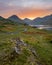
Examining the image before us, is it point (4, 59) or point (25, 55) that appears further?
point (25, 55)

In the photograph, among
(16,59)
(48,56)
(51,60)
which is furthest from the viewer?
(48,56)

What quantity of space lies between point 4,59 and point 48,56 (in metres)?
10.0

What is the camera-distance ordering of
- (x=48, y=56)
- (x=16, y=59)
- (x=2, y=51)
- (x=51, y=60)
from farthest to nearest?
(x=48, y=56) < (x=51, y=60) < (x=2, y=51) < (x=16, y=59)

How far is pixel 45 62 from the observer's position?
2734 centimetres

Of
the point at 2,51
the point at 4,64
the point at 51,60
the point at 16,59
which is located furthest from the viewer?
the point at 51,60

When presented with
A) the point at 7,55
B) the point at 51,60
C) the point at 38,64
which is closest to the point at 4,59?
the point at 7,55

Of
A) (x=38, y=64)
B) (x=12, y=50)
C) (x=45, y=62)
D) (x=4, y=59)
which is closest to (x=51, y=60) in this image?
(x=45, y=62)

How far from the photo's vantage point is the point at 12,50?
27281 millimetres

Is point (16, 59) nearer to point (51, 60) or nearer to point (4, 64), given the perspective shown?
point (4, 64)

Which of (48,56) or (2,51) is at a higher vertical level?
(2,51)

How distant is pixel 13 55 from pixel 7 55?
913 mm

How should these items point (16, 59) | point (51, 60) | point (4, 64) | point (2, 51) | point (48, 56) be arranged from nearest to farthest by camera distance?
point (4, 64)
point (16, 59)
point (2, 51)
point (51, 60)
point (48, 56)

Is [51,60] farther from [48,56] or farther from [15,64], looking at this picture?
[15,64]

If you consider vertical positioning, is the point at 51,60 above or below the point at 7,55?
below
